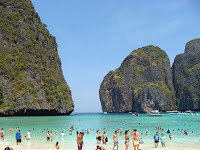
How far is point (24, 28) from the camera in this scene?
108 meters

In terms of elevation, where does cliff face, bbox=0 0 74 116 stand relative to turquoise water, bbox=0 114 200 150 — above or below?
above

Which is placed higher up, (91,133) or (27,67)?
(27,67)

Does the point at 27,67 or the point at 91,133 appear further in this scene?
the point at 27,67

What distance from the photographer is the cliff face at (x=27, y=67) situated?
8581 cm

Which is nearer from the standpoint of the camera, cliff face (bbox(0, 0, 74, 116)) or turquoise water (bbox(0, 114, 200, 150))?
turquoise water (bbox(0, 114, 200, 150))

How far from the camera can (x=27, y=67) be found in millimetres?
96375

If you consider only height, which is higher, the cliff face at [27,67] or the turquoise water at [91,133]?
the cliff face at [27,67]

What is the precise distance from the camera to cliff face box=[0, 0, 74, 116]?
85.8m

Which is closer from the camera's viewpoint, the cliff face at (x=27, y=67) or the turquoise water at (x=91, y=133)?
the turquoise water at (x=91, y=133)

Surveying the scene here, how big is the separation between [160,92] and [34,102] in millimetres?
125953

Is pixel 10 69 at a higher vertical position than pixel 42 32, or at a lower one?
lower

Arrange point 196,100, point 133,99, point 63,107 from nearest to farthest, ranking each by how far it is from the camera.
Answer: point 63,107 → point 196,100 → point 133,99

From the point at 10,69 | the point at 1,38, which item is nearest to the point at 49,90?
the point at 10,69

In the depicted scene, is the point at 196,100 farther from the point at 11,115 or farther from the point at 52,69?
the point at 11,115
